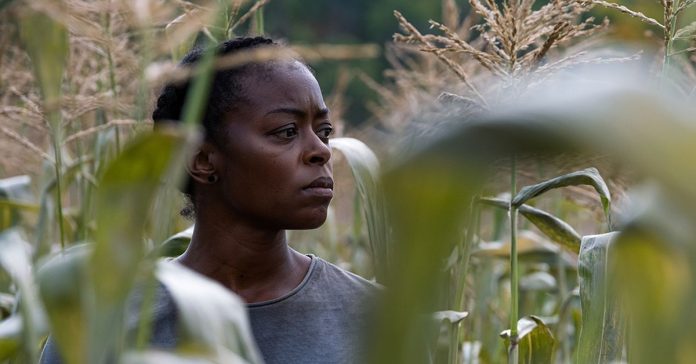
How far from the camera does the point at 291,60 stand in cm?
193

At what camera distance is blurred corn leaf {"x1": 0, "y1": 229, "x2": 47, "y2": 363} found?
3.36ft

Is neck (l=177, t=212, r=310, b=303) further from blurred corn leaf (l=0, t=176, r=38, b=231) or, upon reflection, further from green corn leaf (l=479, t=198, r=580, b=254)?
blurred corn leaf (l=0, t=176, r=38, b=231)

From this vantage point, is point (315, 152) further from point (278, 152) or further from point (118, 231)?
point (118, 231)

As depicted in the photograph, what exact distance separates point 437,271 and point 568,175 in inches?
41.6

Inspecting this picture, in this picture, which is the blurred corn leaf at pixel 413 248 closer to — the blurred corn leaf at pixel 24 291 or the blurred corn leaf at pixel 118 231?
the blurred corn leaf at pixel 118 231

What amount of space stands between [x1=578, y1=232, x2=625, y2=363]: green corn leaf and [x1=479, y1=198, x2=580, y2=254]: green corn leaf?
300 mm

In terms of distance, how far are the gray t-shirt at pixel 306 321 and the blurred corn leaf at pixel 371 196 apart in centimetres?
14

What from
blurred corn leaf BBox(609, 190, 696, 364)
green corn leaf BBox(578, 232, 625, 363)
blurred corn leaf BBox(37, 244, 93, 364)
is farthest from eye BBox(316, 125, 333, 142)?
blurred corn leaf BBox(609, 190, 696, 364)

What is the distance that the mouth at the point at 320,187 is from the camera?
Result: 1.82 meters

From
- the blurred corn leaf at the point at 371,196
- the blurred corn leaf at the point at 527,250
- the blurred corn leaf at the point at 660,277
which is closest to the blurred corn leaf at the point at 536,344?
the blurred corn leaf at the point at 371,196

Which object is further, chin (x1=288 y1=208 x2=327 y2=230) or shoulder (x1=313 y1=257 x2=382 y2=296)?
shoulder (x1=313 y1=257 x2=382 y2=296)

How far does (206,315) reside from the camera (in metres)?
0.84

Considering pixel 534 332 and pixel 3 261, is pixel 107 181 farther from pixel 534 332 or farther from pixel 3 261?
pixel 534 332

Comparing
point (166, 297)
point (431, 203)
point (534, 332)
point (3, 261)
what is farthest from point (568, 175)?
point (431, 203)
